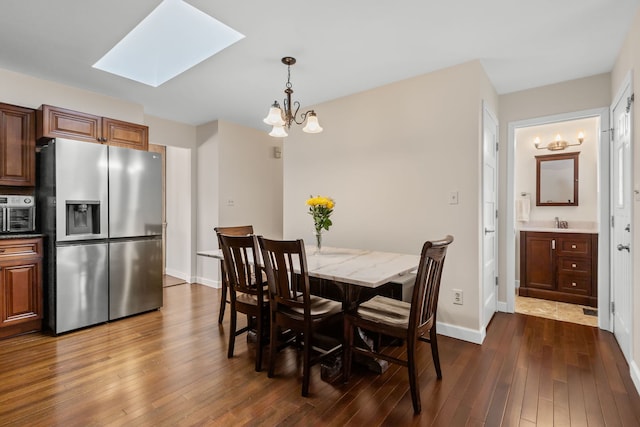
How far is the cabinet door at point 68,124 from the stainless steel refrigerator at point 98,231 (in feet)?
0.74

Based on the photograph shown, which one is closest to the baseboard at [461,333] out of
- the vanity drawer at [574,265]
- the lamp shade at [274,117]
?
the vanity drawer at [574,265]

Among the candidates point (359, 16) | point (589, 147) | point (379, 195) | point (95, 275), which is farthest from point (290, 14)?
point (589, 147)

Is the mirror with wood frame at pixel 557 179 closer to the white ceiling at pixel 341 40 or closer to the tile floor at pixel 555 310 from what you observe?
the tile floor at pixel 555 310

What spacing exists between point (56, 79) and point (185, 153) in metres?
1.94

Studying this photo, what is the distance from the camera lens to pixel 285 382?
6.77 feet

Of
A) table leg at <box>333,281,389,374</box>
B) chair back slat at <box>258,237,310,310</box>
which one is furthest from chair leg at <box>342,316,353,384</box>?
chair back slat at <box>258,237,310,310</box>

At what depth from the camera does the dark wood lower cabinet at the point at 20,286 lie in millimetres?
2682

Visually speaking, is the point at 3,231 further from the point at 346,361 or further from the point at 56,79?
the point at 346,361

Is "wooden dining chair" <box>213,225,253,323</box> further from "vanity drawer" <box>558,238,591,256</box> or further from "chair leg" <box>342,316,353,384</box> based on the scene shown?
"vanity drawer" <box>558,238,591,256</box>

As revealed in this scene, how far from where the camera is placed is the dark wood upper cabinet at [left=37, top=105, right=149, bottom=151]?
2.96 m

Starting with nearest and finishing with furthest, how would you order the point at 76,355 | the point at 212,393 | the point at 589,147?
1. the point at 212,393
2. the point at 76,355
3. the point at 589,147

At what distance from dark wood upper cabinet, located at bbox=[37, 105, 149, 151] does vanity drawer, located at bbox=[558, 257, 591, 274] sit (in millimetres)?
5129

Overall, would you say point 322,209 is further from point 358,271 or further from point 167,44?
point 167,44

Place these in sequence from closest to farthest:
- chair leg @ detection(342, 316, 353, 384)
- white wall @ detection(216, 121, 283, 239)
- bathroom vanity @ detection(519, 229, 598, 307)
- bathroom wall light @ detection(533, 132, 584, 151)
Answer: chair leg @ detection(342, 316, 353, 384) → bathroom vanity @ detection(519, 229, 598, 307) → bathroom wall light @ detection(533, 132, 584, 151) → white wall @ detection(216, 121, 283, 239)
